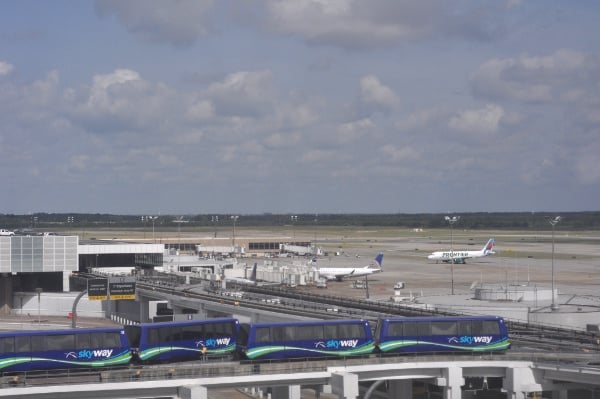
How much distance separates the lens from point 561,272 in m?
182

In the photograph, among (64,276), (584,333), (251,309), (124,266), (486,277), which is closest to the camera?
(584,333)

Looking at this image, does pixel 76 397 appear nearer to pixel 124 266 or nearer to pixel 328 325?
pixel 328 325

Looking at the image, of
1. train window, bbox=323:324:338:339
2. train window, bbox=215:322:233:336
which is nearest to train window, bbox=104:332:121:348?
train window, bbox=215:322:233:336

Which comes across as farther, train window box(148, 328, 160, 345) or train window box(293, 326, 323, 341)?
train window box(293, 326, 323, 341)

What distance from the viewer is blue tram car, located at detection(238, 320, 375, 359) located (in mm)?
52812

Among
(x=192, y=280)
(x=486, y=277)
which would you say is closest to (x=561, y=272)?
(x=486, y=277)

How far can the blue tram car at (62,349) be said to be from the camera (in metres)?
49.3

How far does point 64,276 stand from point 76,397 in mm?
84551

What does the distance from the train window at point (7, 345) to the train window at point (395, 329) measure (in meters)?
21.5

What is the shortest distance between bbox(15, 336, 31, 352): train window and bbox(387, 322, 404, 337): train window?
2073 cm

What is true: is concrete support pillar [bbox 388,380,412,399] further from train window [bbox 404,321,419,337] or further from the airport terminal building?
the airport terminal building

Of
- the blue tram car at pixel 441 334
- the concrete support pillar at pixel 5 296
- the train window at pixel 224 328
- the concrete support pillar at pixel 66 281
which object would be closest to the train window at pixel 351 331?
the blue tram car at pixel 441 334

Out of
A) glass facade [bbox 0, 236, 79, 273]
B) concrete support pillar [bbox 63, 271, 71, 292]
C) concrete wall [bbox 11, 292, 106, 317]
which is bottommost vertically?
concrete wall [bbox 11, 292, 106, 317]

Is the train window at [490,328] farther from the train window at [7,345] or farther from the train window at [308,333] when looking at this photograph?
the train window at [7,345]
